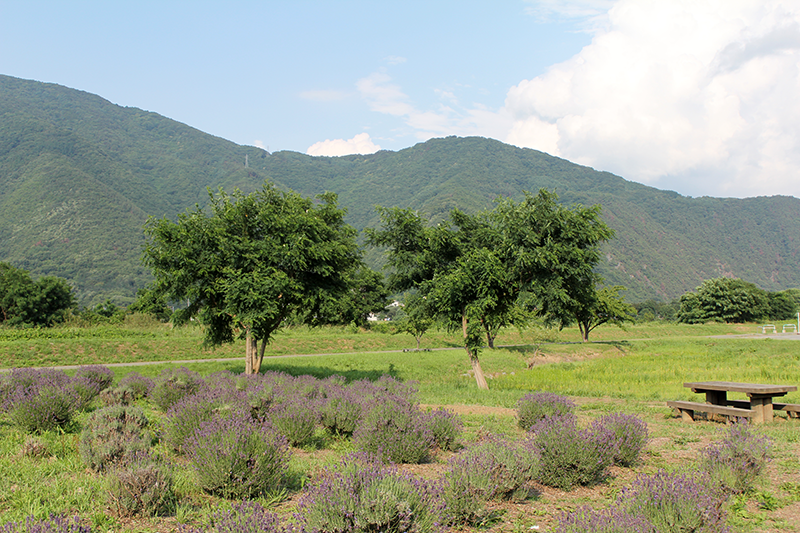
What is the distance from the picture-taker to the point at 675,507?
3.70 metres

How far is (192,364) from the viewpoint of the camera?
2395cm

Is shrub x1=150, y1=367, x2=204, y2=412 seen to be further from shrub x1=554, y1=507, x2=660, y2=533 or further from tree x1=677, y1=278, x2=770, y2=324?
tree x1=677, y1=278, x2=770, y2=324

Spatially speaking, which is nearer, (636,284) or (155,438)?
(155,438)

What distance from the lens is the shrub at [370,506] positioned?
11.0 feet

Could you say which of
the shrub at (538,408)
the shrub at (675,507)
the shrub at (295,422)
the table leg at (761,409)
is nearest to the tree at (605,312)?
the table leg at (761,409)

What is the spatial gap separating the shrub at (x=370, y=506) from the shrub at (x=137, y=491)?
162 cm

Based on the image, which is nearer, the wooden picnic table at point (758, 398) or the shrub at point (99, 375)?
the wooden picnic table at point (758, 398)

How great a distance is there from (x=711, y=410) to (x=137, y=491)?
34.0 feet

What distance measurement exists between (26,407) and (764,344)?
42.0 m

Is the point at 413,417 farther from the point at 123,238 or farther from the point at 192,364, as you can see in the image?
the point at 123,238

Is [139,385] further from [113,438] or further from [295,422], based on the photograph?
[113,438]

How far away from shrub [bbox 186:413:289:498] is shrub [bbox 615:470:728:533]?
312 centimetres

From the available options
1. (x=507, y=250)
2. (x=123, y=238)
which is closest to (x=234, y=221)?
(x=507, y=250)

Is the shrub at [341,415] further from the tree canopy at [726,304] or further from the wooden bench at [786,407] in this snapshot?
the tree canopy at [726,304]
